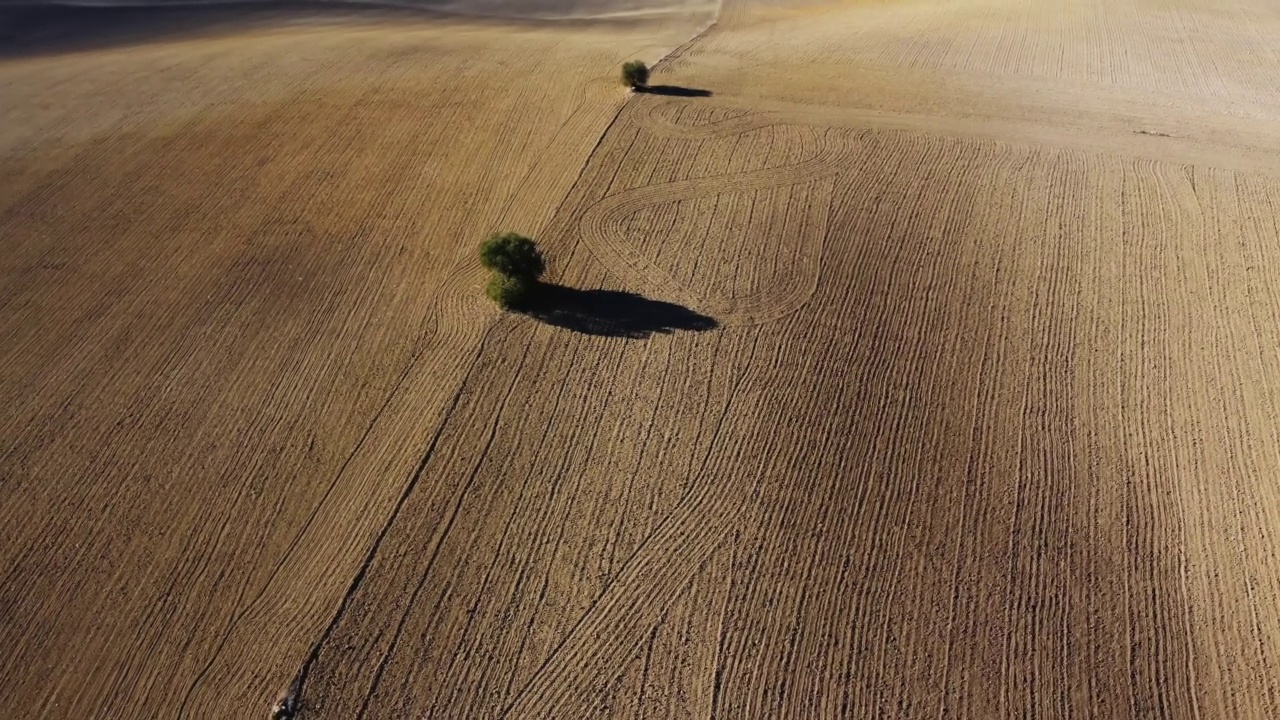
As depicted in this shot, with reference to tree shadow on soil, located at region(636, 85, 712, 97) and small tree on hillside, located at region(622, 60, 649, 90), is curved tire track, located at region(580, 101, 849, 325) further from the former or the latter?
small tree on hillside, located at region(622, 60, 649, 90)

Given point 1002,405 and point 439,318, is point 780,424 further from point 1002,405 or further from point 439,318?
point 439,318

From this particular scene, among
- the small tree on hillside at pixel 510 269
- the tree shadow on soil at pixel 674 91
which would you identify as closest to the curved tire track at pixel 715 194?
the tree shadow on soil at pixel 674 91

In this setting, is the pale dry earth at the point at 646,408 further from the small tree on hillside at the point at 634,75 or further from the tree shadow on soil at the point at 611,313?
the small tree on hillside at the point at 634,75

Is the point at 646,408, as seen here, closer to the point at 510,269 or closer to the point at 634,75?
the point at 510,269

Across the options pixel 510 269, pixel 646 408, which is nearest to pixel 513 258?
pixel 510 269

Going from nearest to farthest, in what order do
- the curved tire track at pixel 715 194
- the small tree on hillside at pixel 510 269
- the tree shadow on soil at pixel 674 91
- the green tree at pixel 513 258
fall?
the small tree on hillside at pixel 510 269 < the green tree at pixel 513 258 < the curved tire track at pixel 715 194 < the tree shadow on soil at pixel 674 91

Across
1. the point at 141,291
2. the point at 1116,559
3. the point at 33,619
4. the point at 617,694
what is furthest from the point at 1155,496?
the point at 141,291

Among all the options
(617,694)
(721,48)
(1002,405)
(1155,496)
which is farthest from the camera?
(721,48)

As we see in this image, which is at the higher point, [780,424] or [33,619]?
[780,424]
